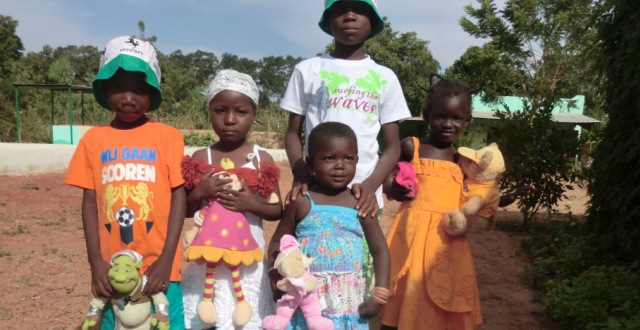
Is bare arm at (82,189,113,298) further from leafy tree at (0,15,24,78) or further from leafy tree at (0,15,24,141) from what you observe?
leafy tree at (0,15,24,78)

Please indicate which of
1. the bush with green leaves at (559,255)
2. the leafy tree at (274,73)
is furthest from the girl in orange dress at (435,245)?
the leafy tree at (274,73)

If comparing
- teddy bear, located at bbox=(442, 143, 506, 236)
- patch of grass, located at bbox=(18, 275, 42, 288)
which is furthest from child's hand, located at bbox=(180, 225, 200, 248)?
patch of grass, located at bbox=(18, 275, 42, 288)

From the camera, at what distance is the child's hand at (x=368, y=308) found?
7.21ft

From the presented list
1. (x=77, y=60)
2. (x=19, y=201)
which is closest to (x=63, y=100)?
(x=19, y=201)

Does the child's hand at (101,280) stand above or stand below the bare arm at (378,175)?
below

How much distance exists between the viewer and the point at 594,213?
601 cm

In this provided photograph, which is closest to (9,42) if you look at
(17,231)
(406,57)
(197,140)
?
(197,140)

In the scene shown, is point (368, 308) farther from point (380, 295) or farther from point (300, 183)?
point (300, 183)

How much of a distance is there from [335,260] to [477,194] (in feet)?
3.17

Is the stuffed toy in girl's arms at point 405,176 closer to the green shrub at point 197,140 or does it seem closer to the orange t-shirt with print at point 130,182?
the orange t-shirt with print at point 130,182

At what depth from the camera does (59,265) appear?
5.47 m

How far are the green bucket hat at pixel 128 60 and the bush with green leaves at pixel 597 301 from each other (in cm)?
318

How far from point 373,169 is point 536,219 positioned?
280 inches

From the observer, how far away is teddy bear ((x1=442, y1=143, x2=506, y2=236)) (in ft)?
8.89
